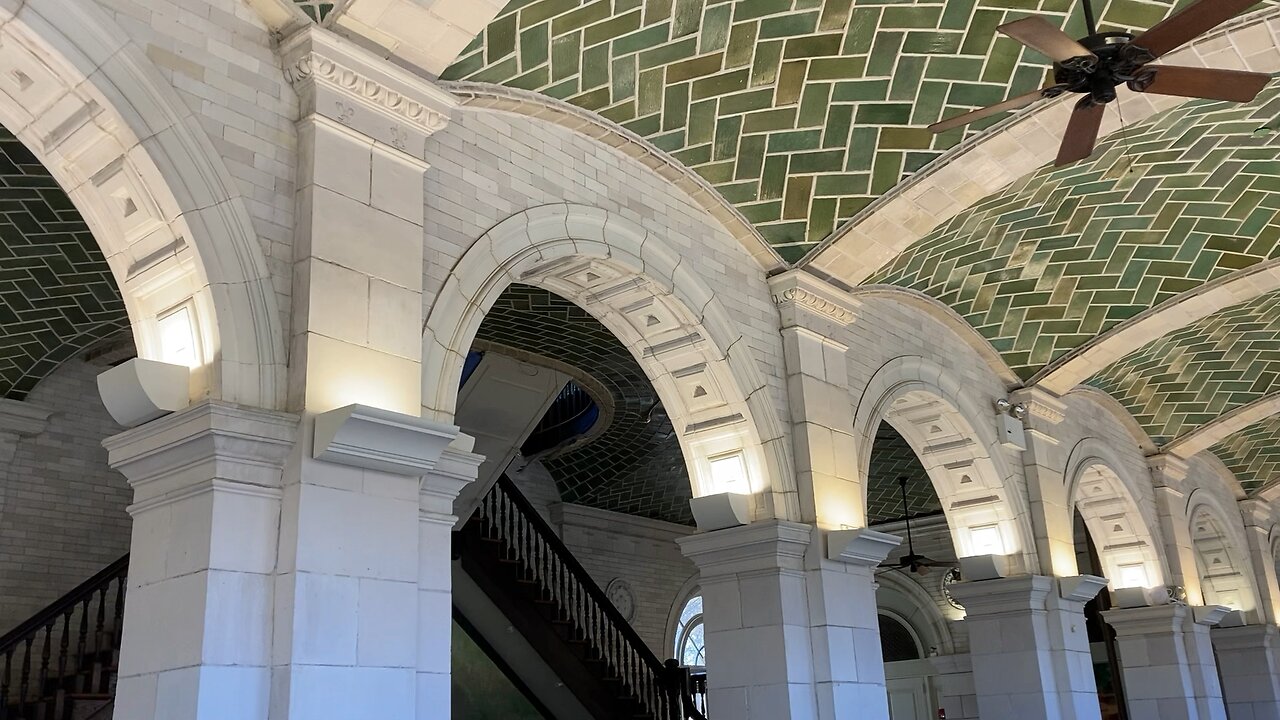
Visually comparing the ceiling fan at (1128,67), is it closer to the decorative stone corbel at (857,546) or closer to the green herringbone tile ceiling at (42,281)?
the decorative stone corbel at (857,546)

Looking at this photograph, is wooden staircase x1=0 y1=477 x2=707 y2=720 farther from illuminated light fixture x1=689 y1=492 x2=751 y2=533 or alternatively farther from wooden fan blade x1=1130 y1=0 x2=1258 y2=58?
wooden fan blade x1=1130 y1=0 x2=1258 y2=58

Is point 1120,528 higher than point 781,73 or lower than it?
lower

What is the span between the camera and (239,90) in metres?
4.99

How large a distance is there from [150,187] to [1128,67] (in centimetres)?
460

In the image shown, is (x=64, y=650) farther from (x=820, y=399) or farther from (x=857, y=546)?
(x=820, y=399)

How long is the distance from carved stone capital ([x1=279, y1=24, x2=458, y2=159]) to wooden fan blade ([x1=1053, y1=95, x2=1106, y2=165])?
10.7 ft

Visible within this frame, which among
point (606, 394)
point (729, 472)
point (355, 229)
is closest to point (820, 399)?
point (729, 472)

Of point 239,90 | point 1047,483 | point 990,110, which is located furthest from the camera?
point 1047,483

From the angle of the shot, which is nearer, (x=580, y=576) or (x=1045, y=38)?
(x=1045, y=38)

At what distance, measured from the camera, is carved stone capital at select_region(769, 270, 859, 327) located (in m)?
8.16

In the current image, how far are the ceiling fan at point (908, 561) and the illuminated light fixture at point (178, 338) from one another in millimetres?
10890

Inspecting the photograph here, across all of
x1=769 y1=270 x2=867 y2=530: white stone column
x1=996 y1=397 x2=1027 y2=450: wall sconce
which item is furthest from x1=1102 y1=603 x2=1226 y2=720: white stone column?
x1=769 y1=270 x2=867 y2=530: white stone column

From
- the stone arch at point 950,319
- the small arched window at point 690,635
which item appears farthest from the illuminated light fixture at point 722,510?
the small arched window at point 690,635

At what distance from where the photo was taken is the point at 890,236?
8.24 metres
